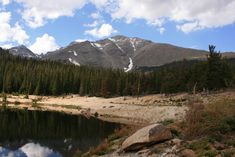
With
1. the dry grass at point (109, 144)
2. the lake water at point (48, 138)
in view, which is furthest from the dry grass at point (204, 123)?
the lake water at point (48, 138)

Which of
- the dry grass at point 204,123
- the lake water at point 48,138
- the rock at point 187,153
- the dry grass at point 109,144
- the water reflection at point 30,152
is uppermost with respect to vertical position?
the dry grass at point 204,123

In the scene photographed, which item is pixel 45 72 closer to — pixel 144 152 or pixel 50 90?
pixel 50 90

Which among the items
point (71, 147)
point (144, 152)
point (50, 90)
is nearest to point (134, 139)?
A: point (144, 152)

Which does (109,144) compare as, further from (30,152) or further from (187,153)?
(30,152)

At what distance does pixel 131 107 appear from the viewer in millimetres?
90375

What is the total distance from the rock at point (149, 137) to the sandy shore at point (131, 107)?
28521 millimetres

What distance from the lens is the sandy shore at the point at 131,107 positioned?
6781 centimetres

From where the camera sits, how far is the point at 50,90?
152 metres

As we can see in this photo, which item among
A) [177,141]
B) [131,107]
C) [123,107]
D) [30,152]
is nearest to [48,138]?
[30,152]

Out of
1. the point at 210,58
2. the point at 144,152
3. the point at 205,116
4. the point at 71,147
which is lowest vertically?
the point at 71,147

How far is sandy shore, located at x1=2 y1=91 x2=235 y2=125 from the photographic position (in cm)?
6781

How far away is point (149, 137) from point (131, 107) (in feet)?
229

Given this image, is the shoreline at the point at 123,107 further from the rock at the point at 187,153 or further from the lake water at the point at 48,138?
the rock at the point at 187,153

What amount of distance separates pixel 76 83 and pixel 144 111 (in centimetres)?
8120
